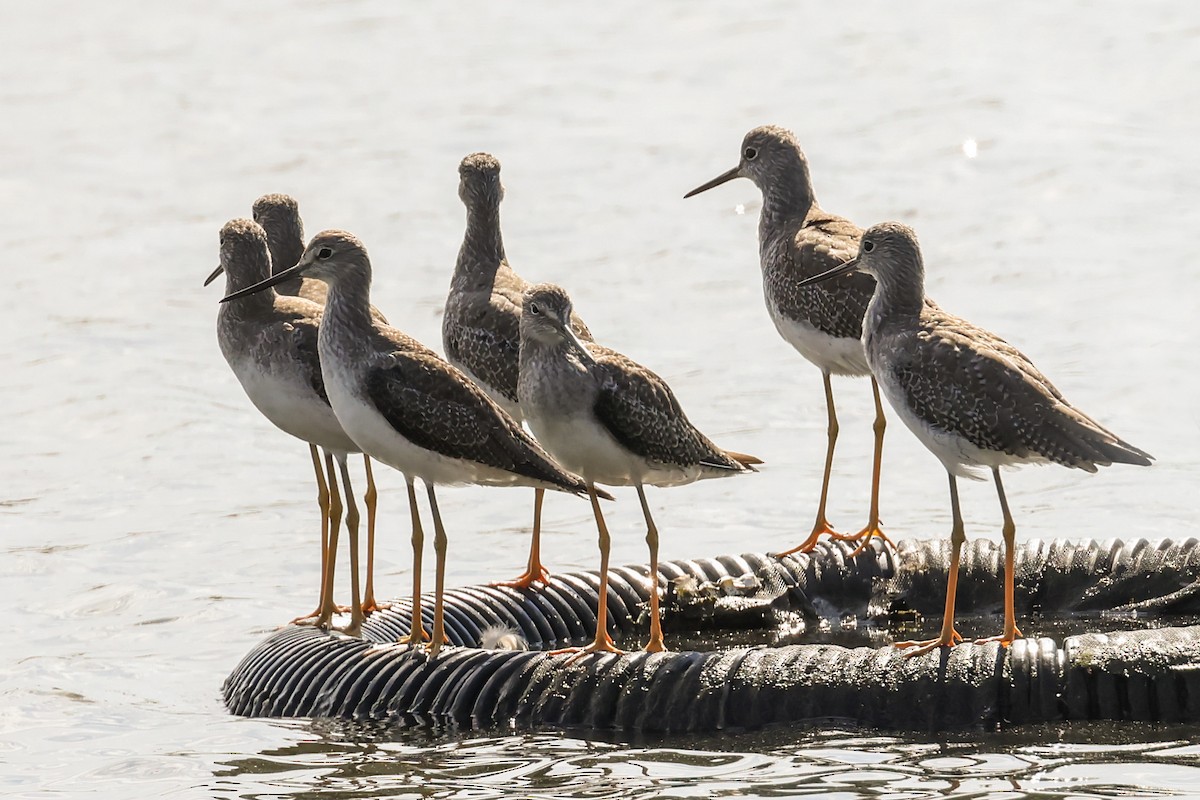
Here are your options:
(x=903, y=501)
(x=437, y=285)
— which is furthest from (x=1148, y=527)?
(x=437, y=285)

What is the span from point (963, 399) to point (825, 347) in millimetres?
2741

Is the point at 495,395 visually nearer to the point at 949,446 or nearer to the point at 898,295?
the point at 898,295

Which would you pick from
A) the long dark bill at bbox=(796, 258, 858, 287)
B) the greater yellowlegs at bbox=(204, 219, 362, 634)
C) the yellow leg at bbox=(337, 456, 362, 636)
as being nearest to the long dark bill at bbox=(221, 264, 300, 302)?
the greater yellowlegs at bbox=(204, 219, 362, 634)

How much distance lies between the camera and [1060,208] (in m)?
27.9

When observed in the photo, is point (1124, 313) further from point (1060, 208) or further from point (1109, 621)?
point (1109, 621)

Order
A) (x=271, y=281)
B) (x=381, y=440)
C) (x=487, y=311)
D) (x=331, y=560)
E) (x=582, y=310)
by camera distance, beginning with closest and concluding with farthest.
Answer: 1. (x=381, y=440)
2. (x=271, y=281)
3. (x=331, y=560)
4. (x=487, y=311)
5. (x=582, y=310)

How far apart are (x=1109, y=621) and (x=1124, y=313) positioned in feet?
36.3

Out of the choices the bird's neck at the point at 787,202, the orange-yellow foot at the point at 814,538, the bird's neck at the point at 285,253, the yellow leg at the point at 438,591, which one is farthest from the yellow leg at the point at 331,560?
the bird's neck at the point at 787,202

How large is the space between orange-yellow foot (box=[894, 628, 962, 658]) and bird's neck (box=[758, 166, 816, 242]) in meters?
4.01

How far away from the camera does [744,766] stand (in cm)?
1138

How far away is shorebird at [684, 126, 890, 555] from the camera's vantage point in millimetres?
14477

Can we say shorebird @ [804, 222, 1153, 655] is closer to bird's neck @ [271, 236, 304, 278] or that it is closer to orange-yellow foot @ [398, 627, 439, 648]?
orange-yellow foot @ [398, 627, 439, 648]

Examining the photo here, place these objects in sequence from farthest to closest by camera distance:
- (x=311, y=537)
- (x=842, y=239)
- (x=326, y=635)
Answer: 1. (x=311, y=537)
2. (x=842, y=239)
3. (x=326, y=635)

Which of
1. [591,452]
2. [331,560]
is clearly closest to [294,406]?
[331,560]
